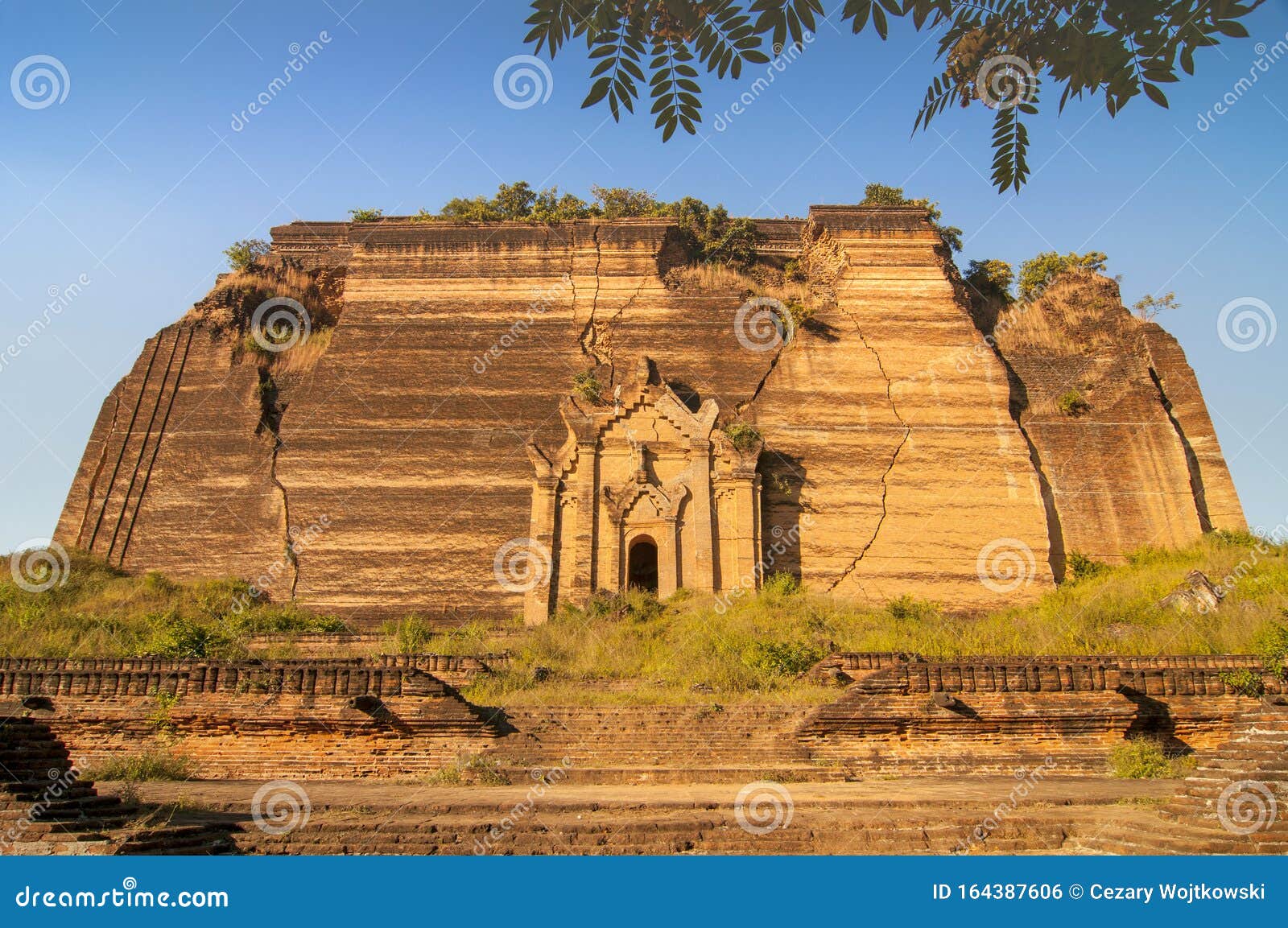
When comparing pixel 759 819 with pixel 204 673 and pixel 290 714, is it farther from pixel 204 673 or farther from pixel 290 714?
pixel 204 673

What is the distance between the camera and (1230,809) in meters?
5.60

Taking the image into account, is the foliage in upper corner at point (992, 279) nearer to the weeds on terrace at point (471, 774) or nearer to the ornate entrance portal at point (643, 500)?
the ornate entrance portal at point (643, 500)

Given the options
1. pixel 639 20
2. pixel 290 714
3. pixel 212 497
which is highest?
pixel 212 497

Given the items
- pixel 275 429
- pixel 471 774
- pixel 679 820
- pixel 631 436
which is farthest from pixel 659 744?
pixel 275 429

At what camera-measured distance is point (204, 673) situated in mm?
12023

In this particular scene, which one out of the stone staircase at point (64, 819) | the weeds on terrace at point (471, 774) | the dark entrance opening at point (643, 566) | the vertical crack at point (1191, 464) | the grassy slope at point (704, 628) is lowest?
the stone staircase at point (64, 819)

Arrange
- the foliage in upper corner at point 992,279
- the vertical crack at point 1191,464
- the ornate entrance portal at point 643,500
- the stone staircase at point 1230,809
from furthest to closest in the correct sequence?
the foliage in upper corner at point 992,279 < the vertical crack at point 1191,464 < the ornate entrance portal at point 643,500 < the stone staircase at point 1230,809

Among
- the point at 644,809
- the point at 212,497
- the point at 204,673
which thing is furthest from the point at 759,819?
the point at 212,497

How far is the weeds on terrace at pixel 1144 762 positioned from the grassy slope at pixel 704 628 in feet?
16.0

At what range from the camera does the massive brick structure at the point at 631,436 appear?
2258 centimetres

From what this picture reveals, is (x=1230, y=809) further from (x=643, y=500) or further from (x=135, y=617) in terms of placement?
(x=135, y=617)

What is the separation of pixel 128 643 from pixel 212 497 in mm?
5789

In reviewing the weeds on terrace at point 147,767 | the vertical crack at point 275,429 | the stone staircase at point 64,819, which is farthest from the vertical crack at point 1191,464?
the stone staircase at point 64,819

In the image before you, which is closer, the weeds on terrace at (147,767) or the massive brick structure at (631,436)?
the weeds on terrace at (147,767)
